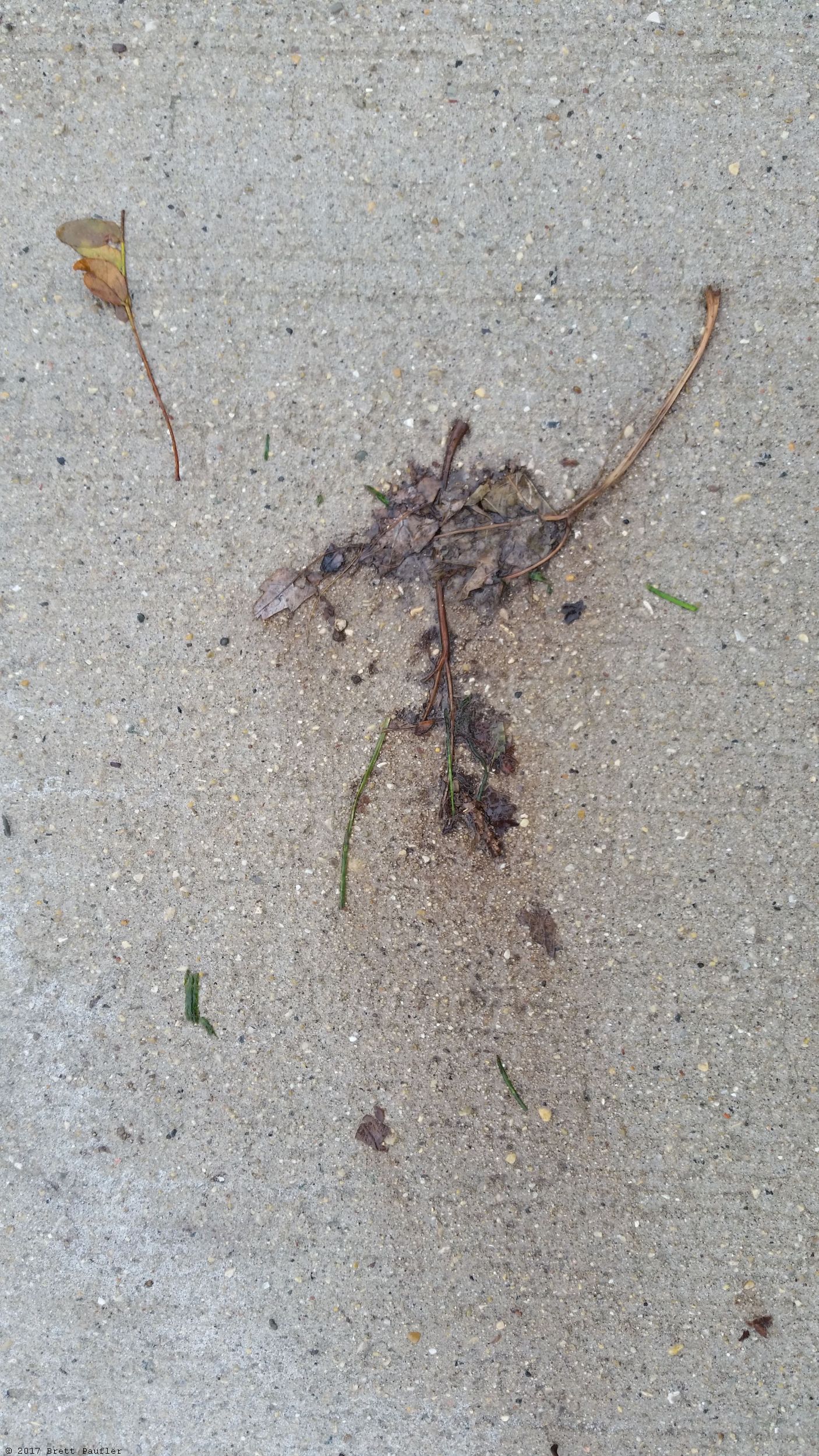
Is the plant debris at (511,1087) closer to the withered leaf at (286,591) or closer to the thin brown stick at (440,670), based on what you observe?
the thin brown stick at (440,670)

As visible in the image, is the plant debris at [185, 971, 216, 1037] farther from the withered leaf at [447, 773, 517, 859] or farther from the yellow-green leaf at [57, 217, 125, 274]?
the yellow-green leaf at [57, 217, 125, 274]

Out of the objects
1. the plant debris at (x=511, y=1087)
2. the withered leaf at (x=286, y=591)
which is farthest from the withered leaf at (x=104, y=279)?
the plant debris at (x=511, y=1087)

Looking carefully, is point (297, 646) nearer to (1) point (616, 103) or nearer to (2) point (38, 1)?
(1) point (616, 103)

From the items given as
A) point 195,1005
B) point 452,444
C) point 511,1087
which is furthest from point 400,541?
point 511,1087

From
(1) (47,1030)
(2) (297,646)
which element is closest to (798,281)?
(2) (297,646)

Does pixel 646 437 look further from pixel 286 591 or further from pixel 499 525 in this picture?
pixel 286 591

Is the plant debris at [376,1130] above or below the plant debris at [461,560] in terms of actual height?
below

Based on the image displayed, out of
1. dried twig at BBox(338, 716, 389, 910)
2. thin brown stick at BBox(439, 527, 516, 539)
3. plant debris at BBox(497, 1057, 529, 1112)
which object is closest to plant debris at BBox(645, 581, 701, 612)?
thin brown stick at BBox(439, 527, 516, 539)
